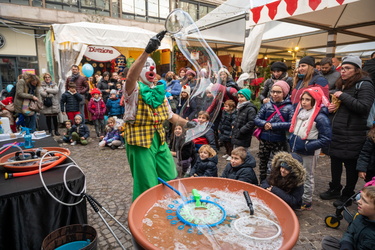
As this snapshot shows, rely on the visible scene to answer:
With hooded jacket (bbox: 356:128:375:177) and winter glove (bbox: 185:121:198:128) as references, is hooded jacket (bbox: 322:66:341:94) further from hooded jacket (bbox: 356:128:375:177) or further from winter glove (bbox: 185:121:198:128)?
winter glove (bbox: 185:121:198:128)

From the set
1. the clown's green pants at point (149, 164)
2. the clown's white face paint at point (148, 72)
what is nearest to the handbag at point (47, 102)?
the clown's green pants at point (149, 164)

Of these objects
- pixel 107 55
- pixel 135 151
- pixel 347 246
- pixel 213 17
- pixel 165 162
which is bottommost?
pixel 347 246

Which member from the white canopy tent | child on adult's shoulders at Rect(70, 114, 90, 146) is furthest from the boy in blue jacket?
the white canopy tent

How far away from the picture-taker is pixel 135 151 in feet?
7.61

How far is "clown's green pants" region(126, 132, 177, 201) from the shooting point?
229 cm

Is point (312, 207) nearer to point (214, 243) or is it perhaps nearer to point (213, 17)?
point (214, 243)

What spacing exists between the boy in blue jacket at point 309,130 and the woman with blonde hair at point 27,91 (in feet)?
20.4

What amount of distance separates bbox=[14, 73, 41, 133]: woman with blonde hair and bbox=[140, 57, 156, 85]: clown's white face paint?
526 centimetres

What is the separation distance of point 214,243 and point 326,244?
1.47 meters

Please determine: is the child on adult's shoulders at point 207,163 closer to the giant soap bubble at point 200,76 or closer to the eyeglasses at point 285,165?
the eyeglasses at point 285,165

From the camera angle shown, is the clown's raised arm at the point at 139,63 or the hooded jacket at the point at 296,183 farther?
the hooded jacket at the point at 296,183

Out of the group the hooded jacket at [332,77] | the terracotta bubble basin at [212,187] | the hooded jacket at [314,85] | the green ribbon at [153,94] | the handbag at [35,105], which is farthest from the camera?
the handbag at [35,105]

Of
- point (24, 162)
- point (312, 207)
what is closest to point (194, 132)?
point (24, 162)

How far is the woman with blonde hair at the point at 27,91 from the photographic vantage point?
602 cm
